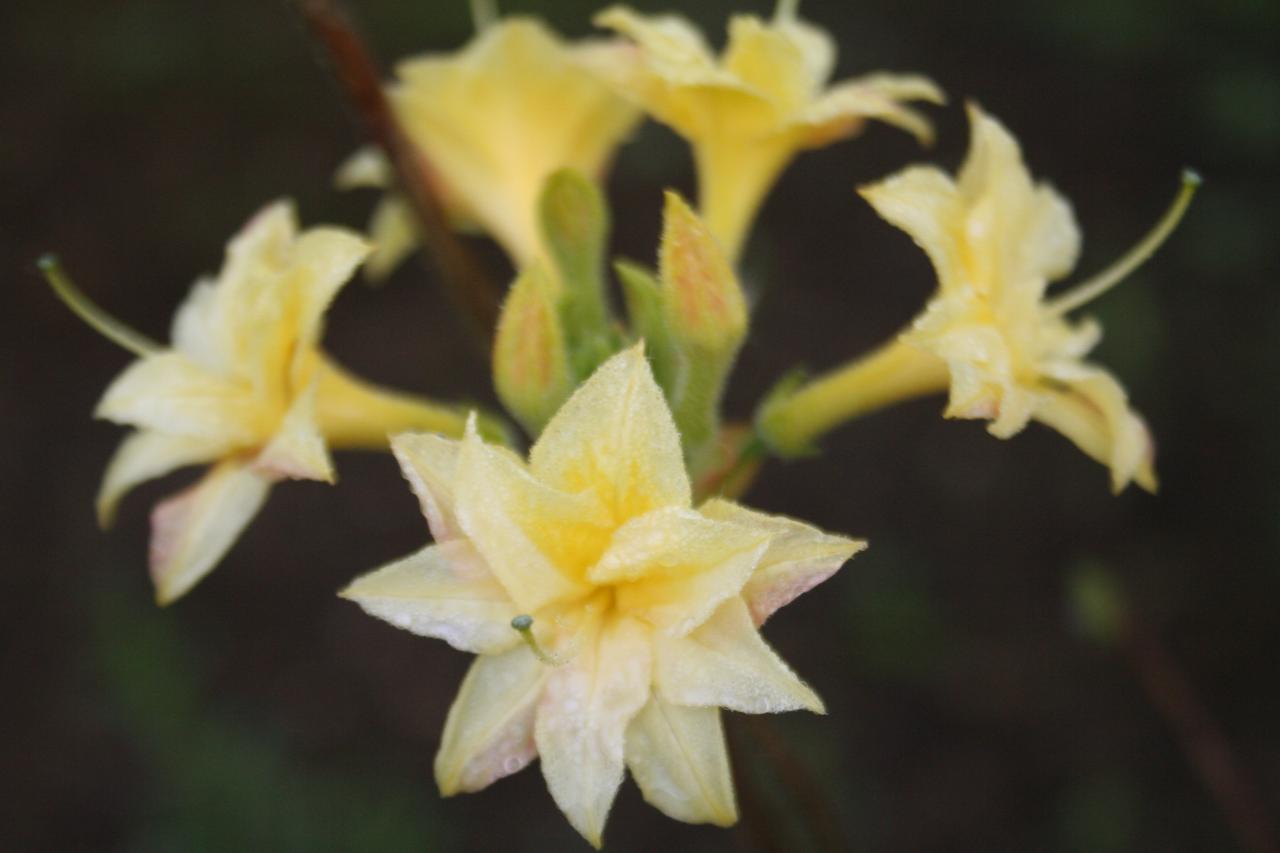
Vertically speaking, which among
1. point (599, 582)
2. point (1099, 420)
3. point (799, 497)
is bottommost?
point (799, 497)

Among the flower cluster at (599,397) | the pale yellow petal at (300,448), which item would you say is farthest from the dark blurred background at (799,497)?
the pale yellow petal at (300,448)

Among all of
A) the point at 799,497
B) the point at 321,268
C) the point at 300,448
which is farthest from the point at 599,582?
the point at 799,497

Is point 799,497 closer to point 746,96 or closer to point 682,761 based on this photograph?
point 746,96

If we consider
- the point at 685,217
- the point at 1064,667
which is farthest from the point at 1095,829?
the point at 685,217

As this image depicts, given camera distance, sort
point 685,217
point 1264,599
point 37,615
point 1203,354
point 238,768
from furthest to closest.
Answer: point 37,615 → point 1203,354 → point 1264,599 → point 238,768 → point 685,217

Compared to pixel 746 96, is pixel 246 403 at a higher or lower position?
lower

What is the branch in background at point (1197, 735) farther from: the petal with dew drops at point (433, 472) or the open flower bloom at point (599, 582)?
the petal with dew drops at point (433, 472)

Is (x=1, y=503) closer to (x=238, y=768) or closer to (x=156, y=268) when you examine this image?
(x=156, y=268)

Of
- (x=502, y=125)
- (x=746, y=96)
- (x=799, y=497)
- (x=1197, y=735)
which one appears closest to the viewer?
(x=746, y=96)
